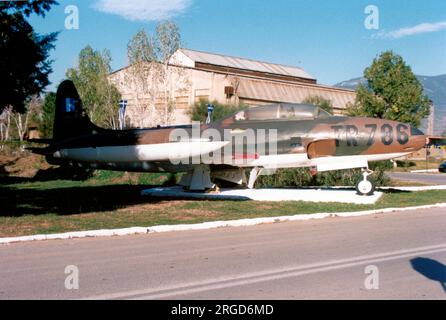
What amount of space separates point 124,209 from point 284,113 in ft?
20.7

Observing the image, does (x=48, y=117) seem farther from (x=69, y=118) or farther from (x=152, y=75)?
(x=69, y=118)

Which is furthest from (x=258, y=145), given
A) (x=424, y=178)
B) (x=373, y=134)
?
(x=424, y=178)

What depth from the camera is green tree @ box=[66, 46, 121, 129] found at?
184 ft

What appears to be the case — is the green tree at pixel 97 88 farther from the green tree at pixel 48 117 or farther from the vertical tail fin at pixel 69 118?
the vertical tail fin at pixel 69 118

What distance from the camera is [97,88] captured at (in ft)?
189

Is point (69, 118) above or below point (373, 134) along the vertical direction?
above

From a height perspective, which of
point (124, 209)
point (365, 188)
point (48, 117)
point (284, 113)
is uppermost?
point (48, 117)

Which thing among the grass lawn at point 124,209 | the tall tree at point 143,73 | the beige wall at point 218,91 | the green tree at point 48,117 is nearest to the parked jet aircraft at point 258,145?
the grass lawn at point 124,209

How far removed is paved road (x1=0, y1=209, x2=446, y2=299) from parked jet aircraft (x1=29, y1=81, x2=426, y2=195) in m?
5.28

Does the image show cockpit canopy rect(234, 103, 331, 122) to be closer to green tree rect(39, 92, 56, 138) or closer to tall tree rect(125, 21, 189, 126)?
tall tree rect(125, 21, 189, 126)

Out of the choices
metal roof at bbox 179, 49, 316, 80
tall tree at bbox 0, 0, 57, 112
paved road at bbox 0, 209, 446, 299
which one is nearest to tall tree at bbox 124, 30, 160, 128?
metal roof at bbox 179, 49, 316, 80

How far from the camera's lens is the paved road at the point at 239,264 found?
19.8ft

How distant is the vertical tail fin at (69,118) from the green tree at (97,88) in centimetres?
3461
